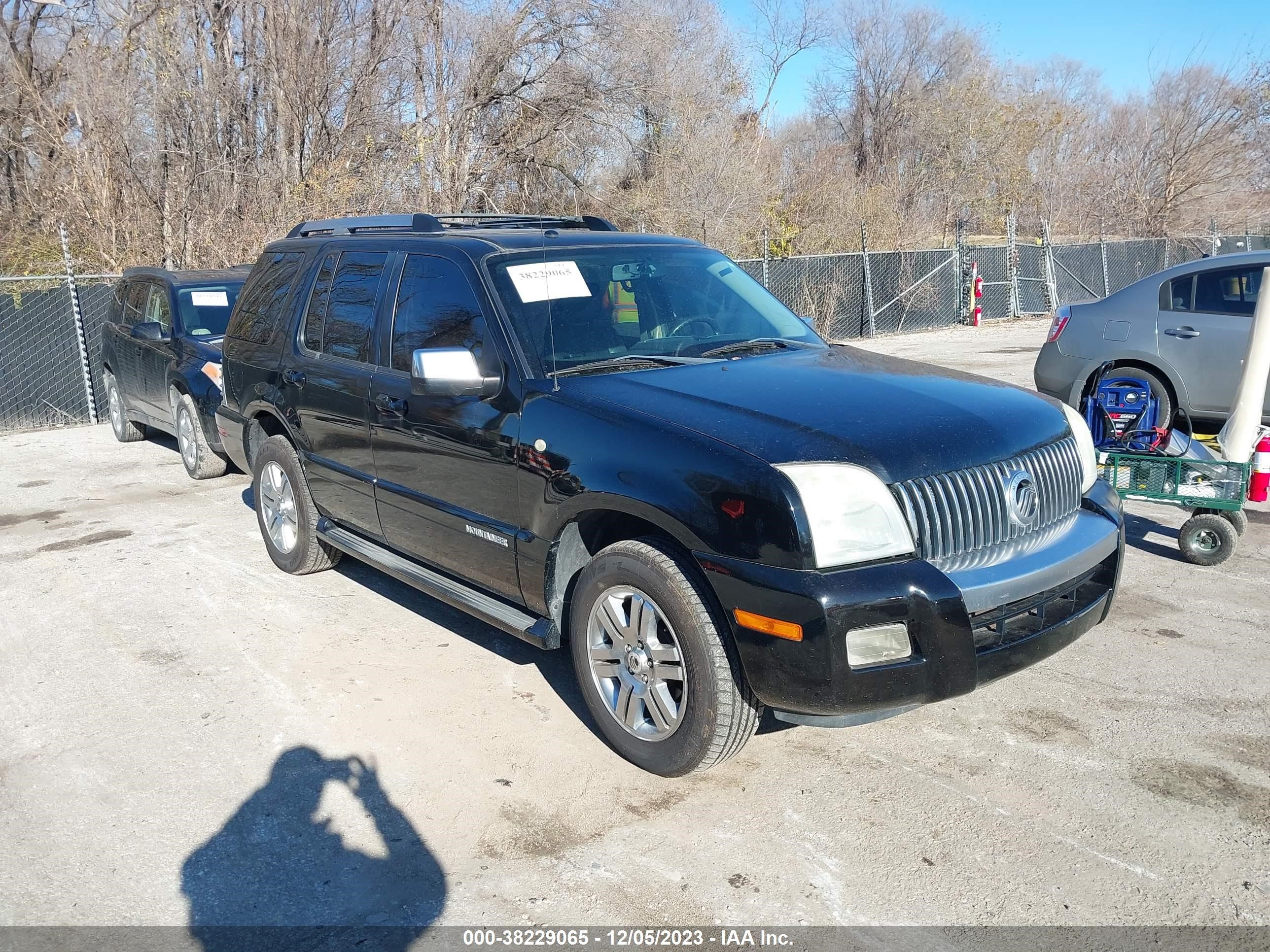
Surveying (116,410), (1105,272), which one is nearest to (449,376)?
(116,410)

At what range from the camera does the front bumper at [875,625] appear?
310 cm

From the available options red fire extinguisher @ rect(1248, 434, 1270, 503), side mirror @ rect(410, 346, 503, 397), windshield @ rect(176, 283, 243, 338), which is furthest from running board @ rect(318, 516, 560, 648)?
windshield @ rect(176, 283, 243, 338)

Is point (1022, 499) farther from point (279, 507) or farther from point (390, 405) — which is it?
point (279, 507)

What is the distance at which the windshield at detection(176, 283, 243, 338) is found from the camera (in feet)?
30.6

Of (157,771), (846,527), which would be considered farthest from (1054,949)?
(157,771)

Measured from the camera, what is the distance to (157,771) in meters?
3.90

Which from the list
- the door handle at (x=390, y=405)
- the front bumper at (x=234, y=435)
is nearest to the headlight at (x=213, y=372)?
the front bumper at (x=234, y=435)

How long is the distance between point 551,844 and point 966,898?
4.24 ft

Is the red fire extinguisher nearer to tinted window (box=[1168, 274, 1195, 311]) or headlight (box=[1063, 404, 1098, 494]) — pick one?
headlight (box=[1063, 404, 1098, 494])

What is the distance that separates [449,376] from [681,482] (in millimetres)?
1160

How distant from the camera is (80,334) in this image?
12.7 m

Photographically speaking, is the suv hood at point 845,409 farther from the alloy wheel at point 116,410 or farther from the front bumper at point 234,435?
the alloy wheel at point 116,410

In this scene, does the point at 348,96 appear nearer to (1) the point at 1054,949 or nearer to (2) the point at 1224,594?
(2) the point at 1224,594

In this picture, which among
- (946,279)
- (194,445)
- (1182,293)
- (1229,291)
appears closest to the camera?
(1229,291)
